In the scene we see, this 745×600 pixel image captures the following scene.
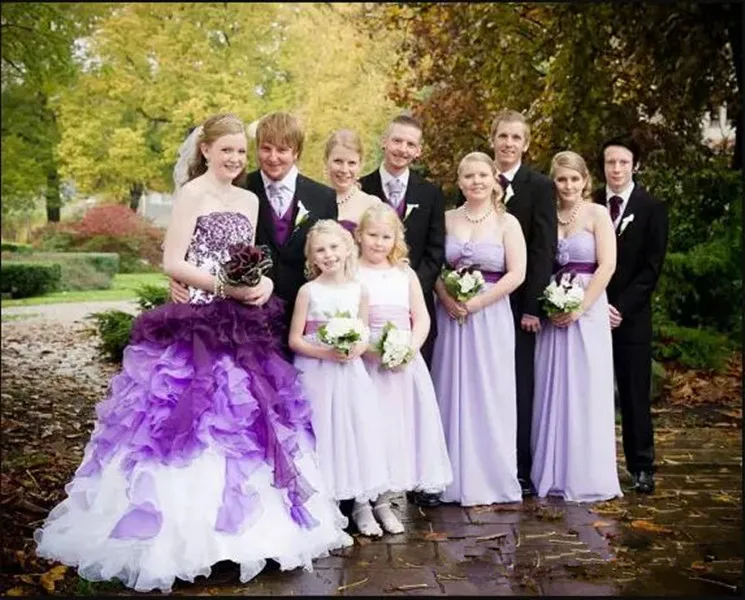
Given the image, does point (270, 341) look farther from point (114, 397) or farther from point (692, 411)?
point (692, 411)

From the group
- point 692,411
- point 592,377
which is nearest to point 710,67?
point 692,411

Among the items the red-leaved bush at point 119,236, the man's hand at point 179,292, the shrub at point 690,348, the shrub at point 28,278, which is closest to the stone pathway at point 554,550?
the man's hand at point 179,292

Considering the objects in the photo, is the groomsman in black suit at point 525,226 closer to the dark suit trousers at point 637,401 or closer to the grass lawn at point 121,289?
the dark suit trousers at point 637,401

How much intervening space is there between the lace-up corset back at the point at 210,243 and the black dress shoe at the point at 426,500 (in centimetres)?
193

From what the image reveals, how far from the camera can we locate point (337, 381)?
500cm

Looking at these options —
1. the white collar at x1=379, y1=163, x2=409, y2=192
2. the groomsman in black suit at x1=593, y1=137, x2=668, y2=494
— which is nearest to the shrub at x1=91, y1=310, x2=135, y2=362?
the white collar at x1=379, y1=163, x2=409, y2=192

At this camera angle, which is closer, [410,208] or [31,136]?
[410,208]

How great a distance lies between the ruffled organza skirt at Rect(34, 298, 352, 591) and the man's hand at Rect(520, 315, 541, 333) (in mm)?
1836

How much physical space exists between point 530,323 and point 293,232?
1.66 meters

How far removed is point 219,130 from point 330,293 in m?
1.01

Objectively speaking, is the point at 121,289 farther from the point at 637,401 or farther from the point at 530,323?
the point at 637,401

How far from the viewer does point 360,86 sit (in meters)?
14.2

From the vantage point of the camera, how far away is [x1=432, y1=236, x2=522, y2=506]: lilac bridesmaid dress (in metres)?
5.77

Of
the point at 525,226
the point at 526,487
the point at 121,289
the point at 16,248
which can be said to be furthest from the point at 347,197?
the point at 16,248
